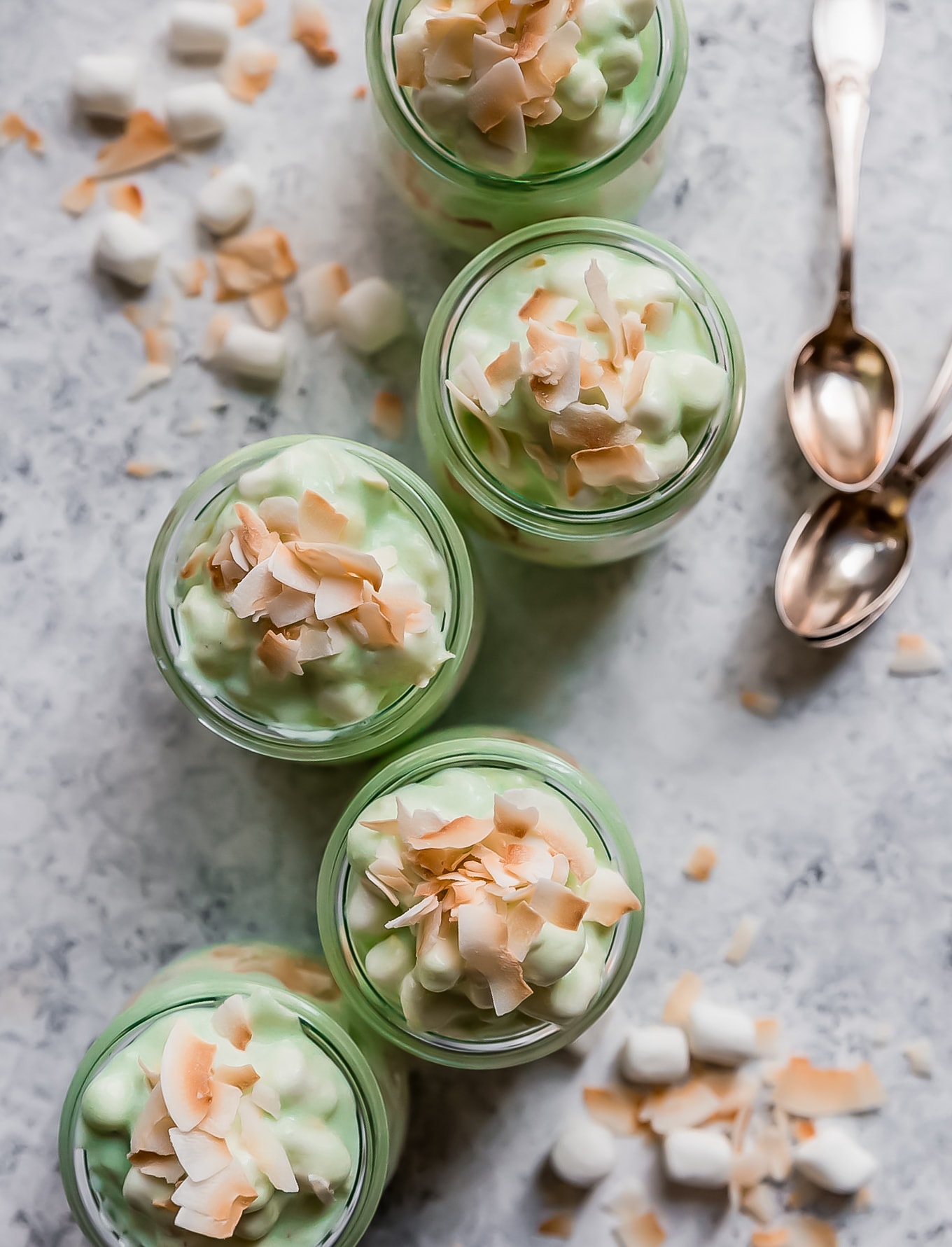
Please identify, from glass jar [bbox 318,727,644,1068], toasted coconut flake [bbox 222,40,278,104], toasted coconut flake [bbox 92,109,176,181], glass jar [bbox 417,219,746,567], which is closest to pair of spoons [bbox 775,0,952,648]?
glass jar [bbox 417,219,746,567]

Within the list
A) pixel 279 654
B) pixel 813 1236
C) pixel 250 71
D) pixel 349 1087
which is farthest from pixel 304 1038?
pixel 250 71

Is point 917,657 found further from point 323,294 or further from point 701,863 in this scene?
point 323,294

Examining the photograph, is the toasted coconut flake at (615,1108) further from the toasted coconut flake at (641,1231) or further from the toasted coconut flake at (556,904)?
the toasted coconut flake at (556,904)

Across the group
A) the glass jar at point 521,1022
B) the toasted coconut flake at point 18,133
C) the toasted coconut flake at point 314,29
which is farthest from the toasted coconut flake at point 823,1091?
the toasted coconut flake at point 18,133

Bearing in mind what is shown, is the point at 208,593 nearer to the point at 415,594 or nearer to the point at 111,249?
the point at 415,594

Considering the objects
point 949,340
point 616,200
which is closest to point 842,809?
point 949,340

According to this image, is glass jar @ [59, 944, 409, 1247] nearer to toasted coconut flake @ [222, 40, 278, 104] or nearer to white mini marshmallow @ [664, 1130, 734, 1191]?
white mini marshmallow @ [664, 1130, 734, 1191]
